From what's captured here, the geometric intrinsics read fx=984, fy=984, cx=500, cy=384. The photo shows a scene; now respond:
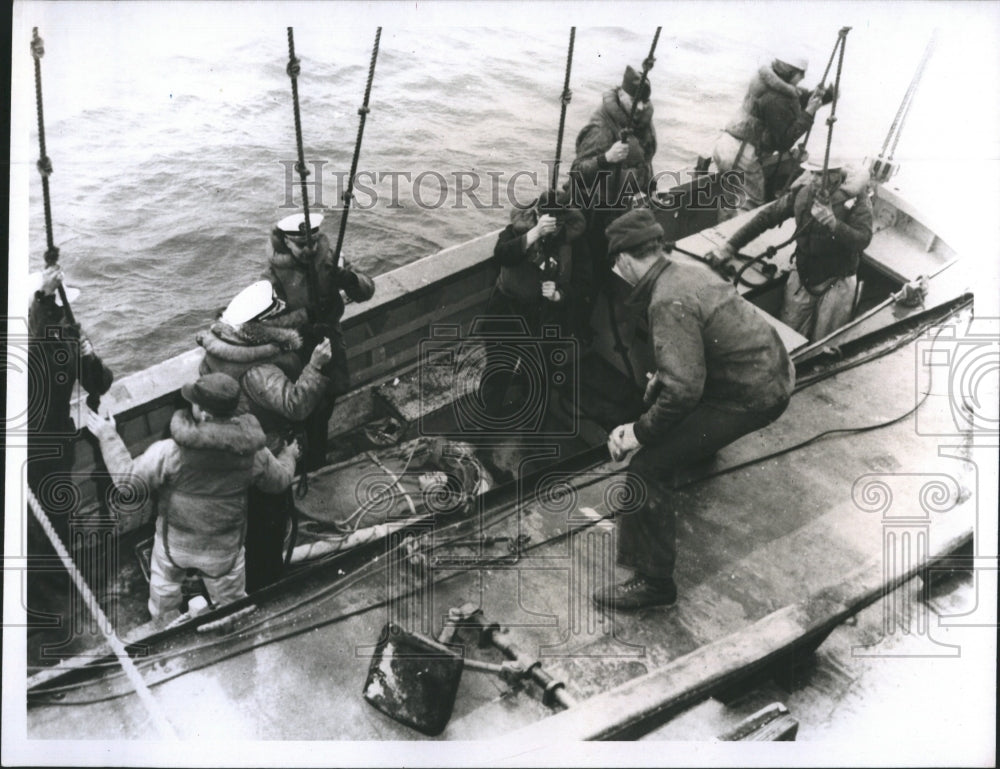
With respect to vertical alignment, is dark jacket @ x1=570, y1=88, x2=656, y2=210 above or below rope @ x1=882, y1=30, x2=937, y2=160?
below

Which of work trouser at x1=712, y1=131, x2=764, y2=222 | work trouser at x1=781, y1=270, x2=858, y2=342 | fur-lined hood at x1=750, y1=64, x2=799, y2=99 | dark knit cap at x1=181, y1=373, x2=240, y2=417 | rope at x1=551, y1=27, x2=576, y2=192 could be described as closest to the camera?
dark knit cap at x1=181, y1=373, x2=240, y2=417

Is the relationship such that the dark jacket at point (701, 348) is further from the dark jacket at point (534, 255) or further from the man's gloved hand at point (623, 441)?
the dark jacket at point (534, 255)

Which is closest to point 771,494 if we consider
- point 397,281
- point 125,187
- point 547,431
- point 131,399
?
point 547,431

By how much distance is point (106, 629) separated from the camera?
453 centimetres

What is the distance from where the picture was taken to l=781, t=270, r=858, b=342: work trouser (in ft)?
22.7

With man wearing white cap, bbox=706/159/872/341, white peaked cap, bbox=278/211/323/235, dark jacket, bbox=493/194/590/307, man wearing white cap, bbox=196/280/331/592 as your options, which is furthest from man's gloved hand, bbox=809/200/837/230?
man wearing white cap, bbox=196/280/331/592

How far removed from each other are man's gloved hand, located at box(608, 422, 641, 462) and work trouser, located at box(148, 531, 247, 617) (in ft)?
6.17

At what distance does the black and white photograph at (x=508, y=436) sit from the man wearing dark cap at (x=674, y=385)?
0.02 metres

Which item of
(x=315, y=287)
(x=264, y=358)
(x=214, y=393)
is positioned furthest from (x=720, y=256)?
(x=214, y=393)

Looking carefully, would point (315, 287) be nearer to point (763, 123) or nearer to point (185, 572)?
point (185, 572)

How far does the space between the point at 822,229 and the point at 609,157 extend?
1723mm

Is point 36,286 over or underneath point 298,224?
underneath

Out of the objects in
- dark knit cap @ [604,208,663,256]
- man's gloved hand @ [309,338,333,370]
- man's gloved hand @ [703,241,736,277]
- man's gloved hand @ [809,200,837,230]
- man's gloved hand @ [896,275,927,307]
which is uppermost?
dark knit cap @ [604,208,663,256]

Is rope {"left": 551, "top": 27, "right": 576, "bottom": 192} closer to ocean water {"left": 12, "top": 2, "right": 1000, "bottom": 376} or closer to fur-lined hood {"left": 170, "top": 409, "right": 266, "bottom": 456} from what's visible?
ocean water {"left": 12, "top": 2, "right": 1000, "bottom": 376}
